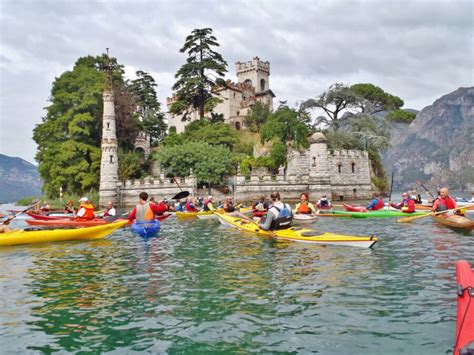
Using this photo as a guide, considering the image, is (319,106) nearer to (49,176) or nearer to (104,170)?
(104,170)

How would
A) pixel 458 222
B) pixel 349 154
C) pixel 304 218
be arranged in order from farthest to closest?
pixel 349 154, pixel 304 218, pixel 458 222

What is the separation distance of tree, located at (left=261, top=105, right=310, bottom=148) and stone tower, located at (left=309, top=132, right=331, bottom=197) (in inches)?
225

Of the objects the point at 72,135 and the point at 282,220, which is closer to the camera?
the point at 282,220

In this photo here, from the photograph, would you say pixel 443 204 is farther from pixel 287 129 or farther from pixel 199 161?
pixel 287 129

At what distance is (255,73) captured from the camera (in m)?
70.3

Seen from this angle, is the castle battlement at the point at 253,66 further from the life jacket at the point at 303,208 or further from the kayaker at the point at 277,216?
the kayaker at the point at 277,216

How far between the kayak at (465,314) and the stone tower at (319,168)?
33561 mm

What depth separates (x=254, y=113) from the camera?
5644 centimetres

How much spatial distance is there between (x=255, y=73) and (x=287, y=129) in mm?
27157

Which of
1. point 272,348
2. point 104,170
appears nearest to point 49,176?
point 104,170

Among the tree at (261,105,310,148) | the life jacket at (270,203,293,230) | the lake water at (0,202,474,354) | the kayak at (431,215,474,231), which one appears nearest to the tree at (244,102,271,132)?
the tree at (261,105,310,148)

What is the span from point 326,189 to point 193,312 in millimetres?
33638

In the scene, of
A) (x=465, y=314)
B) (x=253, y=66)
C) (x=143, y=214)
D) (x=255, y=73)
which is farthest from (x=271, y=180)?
(x=253, y=66)

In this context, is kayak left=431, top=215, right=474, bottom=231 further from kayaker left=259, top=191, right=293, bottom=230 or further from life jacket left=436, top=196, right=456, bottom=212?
kayaker left=259, top=191, right=293, bottom=230
